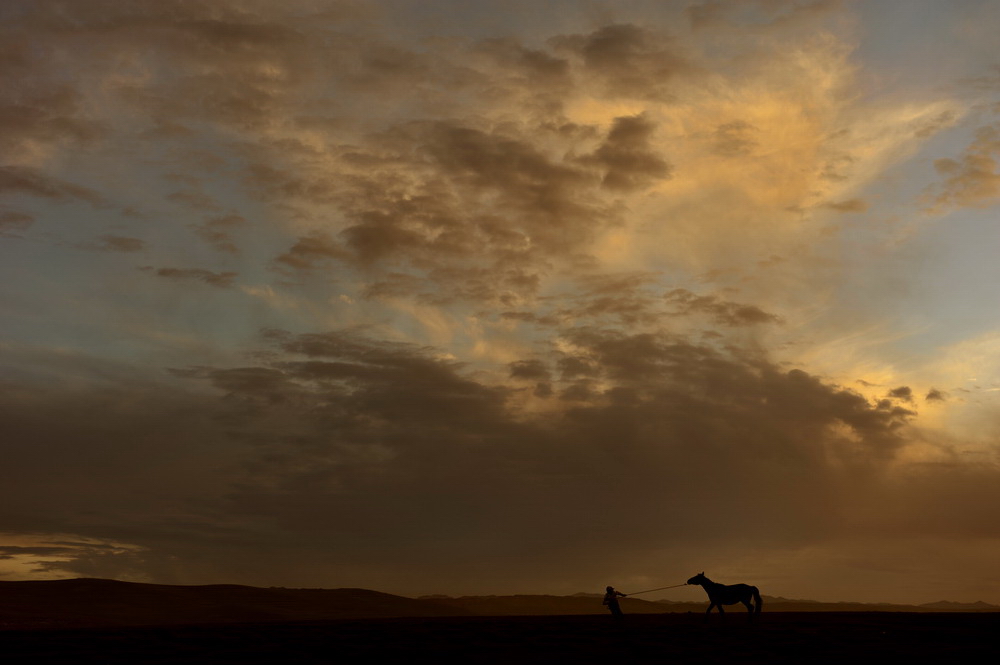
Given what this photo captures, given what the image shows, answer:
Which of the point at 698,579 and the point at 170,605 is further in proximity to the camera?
the point at 170,605

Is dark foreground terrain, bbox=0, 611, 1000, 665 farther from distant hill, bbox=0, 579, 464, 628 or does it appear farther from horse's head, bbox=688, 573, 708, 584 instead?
distant hill, bbox=0, 579, 464, 628

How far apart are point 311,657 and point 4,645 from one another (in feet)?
43.1

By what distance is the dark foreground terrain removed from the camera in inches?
1133

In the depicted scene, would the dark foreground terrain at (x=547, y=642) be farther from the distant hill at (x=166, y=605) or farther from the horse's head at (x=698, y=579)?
the distant hill at (x=166, y=605)

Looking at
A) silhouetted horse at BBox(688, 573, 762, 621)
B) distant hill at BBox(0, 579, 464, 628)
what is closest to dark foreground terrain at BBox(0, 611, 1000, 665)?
silhouetted horse at BBox(688, 573, 762, 621)

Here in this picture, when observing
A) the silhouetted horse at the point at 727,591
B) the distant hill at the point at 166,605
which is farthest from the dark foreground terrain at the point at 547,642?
the distant hill at the point at 166,605

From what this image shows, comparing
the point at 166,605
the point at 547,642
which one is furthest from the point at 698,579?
the point at 166,605

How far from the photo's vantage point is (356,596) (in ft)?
376

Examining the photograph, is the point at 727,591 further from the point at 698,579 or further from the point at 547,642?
the point at 547,642

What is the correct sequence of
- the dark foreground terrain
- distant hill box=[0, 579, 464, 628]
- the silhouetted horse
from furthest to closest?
distant hill box=[0, 579, 464, 628] < the silhouetted horse < the dark foreground terrain

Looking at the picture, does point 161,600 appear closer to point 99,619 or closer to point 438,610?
point 99,619

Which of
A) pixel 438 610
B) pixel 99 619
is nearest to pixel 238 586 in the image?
pixel 438 610

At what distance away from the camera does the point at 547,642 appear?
3294 centimetres

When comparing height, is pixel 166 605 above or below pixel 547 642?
above
